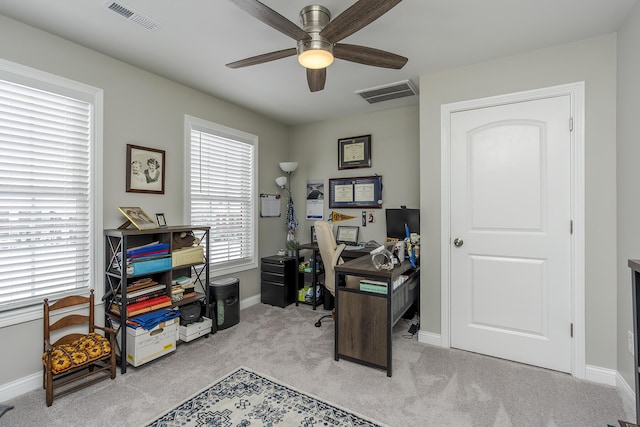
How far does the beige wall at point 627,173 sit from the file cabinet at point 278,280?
3063 millimetres

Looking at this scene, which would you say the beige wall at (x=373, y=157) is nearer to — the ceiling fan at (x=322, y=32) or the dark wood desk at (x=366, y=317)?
the dark wood desk at (x=366, y=317)

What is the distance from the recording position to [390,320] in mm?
2350

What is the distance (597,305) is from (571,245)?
0.47 meters

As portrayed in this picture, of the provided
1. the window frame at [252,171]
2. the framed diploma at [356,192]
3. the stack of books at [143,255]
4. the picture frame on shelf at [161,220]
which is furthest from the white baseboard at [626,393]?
the picture frame on shelf at [161,220]

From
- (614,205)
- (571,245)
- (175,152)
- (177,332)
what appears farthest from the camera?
(175,152)

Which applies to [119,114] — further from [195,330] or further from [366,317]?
[366,317]

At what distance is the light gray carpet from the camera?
1895mm

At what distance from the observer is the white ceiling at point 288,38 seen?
197 cm

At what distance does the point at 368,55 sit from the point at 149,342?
8.92ft

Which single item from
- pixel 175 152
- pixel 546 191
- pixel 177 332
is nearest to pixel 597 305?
pixel 546 191

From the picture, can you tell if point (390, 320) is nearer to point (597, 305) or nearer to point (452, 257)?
point (452, 257)

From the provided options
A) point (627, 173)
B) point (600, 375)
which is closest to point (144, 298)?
point (600, 375)

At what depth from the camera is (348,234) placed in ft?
13.7

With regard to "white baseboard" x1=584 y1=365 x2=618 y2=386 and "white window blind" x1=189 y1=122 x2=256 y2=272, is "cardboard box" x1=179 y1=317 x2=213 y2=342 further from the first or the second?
"white baseboard" x1=584 y1=365 x2=618 y2=386
